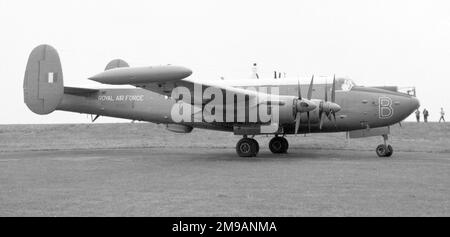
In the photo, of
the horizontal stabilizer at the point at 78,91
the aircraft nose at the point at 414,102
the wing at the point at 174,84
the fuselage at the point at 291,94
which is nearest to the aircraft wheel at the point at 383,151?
the fuselage at the point at 291,94

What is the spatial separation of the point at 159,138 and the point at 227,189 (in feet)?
68.7

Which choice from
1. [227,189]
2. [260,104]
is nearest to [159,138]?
[260,104]

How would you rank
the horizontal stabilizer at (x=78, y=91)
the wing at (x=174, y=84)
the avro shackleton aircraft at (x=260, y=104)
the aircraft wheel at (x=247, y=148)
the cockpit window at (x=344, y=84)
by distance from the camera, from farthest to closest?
the horizontal stabilizer at (x=78, y=91) → the cockpit window at (x=344, y=84) → the aircraft wheel at (x=247, y=148) → the avro shackleton aircraft at (x=260, y=104) → the wing at (x=174, y=84)

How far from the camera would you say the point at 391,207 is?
784 cm

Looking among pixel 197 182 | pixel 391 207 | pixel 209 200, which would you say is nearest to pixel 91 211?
pixel 209 200

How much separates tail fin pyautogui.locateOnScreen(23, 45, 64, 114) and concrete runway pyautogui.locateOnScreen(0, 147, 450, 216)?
354 centimetres

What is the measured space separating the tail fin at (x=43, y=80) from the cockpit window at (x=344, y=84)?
407 inches

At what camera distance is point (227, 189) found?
9.92 m

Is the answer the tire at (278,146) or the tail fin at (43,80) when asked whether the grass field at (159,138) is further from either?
the tail fin at (43,80)

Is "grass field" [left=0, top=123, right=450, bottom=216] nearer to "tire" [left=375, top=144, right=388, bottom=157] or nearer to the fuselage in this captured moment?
"tire" [left=375, top=144, right=388, bottom=157]

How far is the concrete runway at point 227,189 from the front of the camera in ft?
25.1
